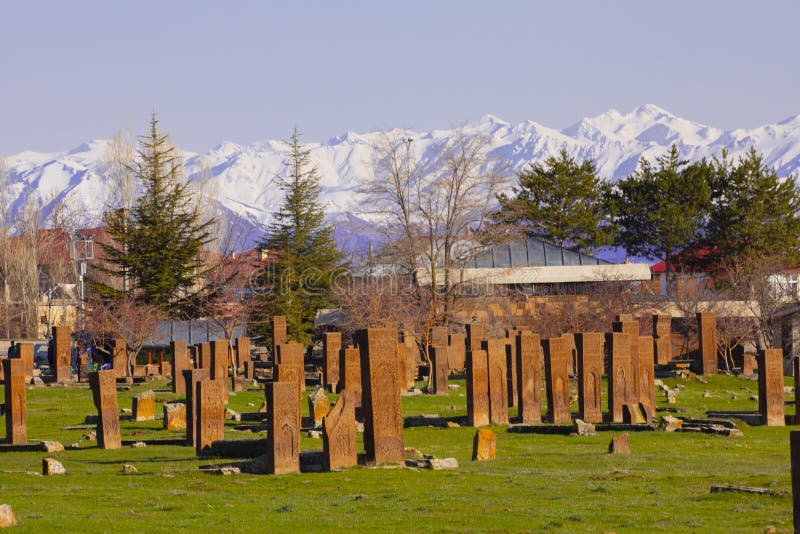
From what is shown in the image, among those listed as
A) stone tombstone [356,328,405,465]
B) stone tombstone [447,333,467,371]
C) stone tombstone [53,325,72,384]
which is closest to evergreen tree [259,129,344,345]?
stone tombstone [447,333,467,371]

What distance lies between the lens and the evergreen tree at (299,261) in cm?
7669

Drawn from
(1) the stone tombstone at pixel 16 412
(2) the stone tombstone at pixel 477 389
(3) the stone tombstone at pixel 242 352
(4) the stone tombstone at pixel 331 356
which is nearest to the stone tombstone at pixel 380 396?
(2) the stone tombstone at pixel 477 389

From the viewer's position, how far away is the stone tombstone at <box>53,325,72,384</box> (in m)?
54.2

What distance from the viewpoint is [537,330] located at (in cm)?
6938

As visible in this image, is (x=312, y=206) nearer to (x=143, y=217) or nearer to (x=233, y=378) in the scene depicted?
(x=143, y=217)

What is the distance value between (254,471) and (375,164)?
47.6m

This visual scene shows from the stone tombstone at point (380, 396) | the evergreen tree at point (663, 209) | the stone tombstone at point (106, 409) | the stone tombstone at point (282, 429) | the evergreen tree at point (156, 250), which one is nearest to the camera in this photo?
the stone tombstone at point (282, 429)

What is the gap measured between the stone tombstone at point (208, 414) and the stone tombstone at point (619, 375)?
446 inches

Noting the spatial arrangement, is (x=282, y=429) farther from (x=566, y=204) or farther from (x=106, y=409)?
(x=566, y=204)

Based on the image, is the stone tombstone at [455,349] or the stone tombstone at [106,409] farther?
the stone tombstone at [455,349]

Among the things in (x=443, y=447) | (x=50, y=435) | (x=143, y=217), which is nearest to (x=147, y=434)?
(x=50, y=435)

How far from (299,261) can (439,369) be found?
35.4 meters

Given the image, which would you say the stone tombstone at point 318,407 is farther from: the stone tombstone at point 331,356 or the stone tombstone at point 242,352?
the stone tombstone at point 242,352

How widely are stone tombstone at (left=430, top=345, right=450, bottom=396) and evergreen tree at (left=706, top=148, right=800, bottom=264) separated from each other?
44109 mm
